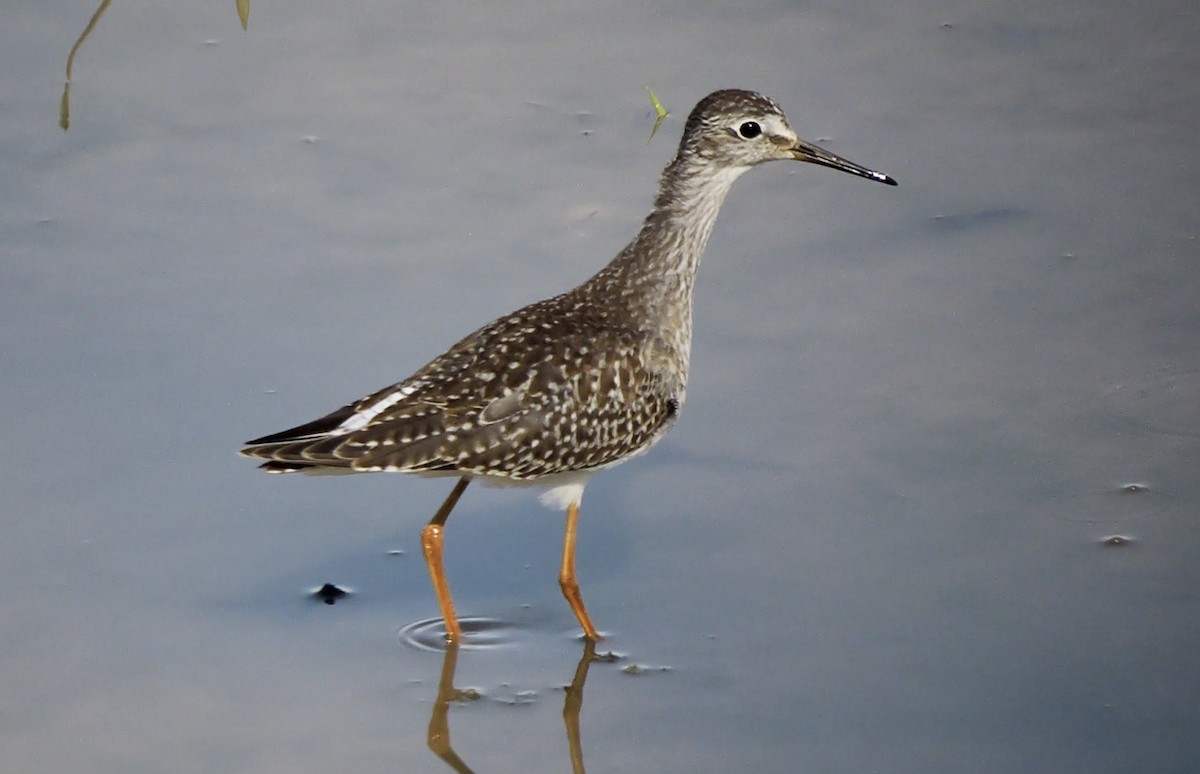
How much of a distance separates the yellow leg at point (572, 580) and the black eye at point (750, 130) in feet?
5.66

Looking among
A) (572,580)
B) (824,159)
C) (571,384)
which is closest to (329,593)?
(572,580)

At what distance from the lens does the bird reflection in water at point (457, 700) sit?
6.39m

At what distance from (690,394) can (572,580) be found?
142cm

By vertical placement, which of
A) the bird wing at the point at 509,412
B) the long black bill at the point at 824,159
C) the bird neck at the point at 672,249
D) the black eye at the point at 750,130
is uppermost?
the black eye at the point at 750,130

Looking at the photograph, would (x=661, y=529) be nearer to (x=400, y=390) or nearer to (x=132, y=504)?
(x=400, y=390)

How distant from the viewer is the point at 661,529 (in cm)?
754

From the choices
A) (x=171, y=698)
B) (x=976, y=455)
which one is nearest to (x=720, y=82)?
(x=976, y=455)

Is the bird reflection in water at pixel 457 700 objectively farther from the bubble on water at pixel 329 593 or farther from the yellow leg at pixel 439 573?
the bubble on water at pixel 329 593

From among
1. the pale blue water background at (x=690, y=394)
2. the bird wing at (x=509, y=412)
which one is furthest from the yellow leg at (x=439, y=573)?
the bird wing at (x=509, y=412)

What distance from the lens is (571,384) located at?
281 inches

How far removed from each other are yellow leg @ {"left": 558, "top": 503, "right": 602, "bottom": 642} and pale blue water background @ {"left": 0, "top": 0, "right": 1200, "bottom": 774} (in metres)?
0.09

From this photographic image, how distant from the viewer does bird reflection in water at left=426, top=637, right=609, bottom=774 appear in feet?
21.0

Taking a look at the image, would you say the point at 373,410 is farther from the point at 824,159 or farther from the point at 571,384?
the point at 824,159

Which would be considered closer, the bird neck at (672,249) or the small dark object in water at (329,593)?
the small dark object in water at (329,593)
